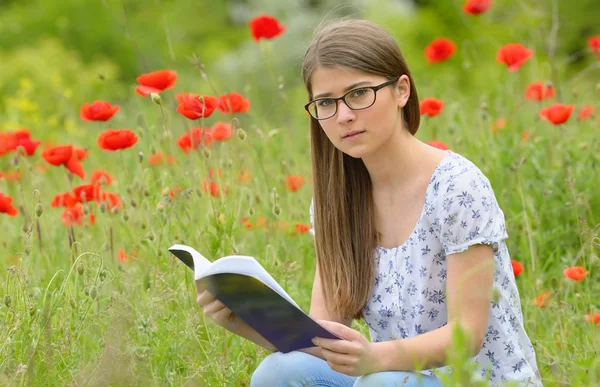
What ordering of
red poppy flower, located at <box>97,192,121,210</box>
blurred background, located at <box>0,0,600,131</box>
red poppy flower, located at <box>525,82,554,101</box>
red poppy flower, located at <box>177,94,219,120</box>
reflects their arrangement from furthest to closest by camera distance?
blurred background, located at <box>0,0,600,131</box> < red poppy flower, located at <box>525,82,554,101</box> < red poppy flower, located at <box>97,192,121,210</box> < red poppy flower, located at <box>177,94,219,120</box>

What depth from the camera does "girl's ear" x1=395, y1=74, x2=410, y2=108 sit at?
6.35 feet

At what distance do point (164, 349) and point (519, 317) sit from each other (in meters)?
0.84

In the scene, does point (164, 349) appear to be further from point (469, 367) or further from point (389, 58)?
Result: point (469, 367)

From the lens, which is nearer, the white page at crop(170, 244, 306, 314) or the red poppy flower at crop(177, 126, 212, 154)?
the white page at crop(170, 244, 306, 314)

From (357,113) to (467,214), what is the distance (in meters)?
0.31

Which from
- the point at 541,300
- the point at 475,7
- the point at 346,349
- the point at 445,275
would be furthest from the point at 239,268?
the point at 475,7

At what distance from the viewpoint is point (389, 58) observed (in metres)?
1.92

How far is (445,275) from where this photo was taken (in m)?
1.92

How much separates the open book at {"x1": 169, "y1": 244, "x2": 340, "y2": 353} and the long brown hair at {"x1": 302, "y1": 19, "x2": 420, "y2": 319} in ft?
0.70

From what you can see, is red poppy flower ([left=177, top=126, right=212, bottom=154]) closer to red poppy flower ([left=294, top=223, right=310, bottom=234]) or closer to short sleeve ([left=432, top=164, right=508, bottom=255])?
red poppy flower ([left=294, top=223, right=310, bottom=234])

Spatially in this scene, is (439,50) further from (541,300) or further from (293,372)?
(293,372)

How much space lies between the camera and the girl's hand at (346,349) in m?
1.72

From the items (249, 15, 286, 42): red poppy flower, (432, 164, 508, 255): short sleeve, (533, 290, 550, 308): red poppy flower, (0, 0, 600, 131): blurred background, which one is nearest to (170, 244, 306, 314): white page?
(432, 164, 508, 255): short sleeve

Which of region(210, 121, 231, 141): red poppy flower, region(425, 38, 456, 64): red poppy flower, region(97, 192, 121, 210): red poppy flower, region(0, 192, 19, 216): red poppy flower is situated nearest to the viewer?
region(0, 192, 19, 216): red poppy flower
